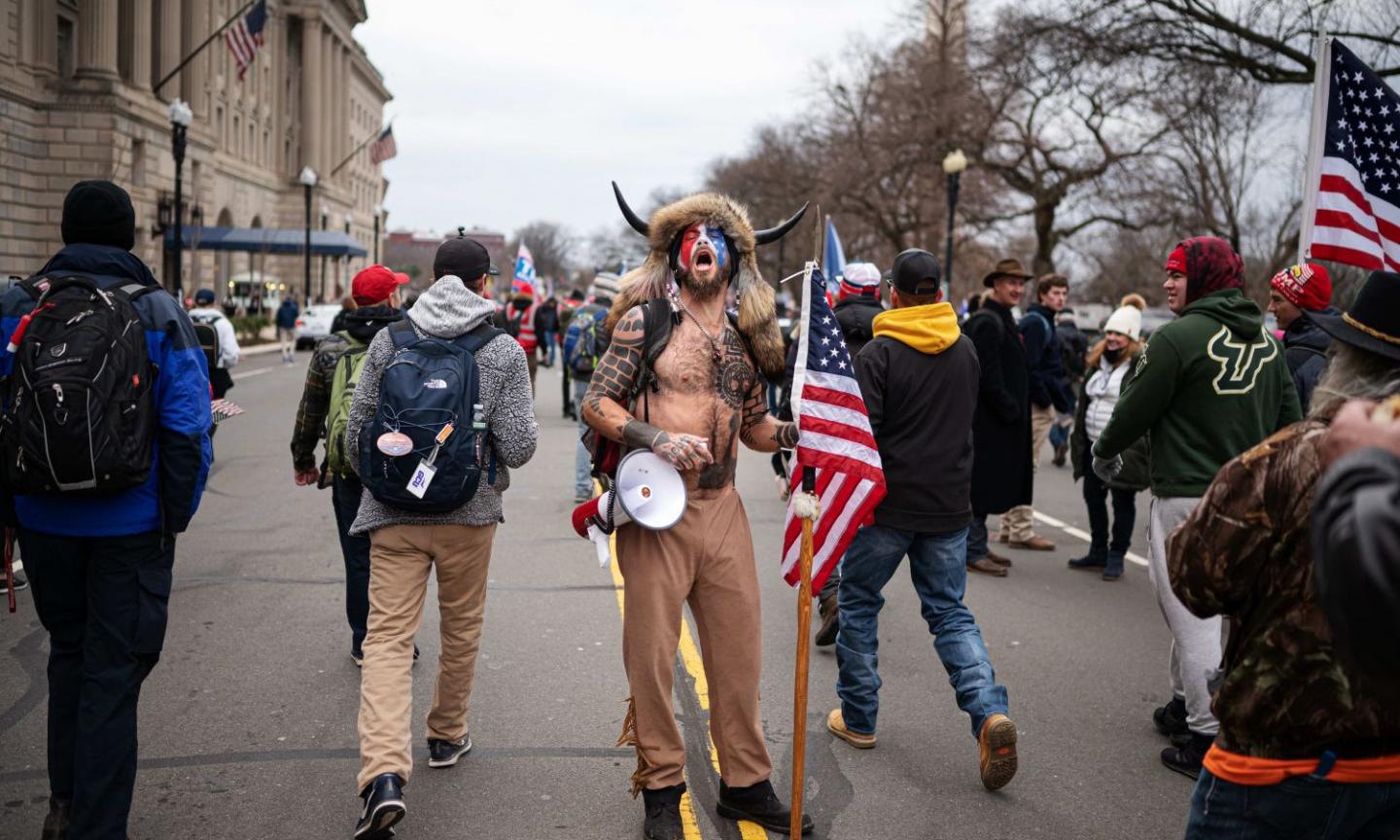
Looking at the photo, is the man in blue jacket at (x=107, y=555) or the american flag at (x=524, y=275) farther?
the american flag at (x=524, y=275)

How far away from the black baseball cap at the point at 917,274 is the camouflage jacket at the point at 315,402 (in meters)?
2.66

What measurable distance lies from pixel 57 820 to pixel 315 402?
8.08 ft

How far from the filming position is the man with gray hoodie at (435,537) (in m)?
4.21

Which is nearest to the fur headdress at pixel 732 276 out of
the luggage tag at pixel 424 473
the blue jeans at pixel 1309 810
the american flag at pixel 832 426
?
the american flag at pixel 832 426

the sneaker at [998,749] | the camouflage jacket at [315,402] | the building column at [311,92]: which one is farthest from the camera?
the building column at [311,92]

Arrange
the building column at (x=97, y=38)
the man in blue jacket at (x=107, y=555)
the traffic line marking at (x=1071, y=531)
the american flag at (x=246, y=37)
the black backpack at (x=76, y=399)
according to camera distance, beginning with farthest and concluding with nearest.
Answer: the building column at (x=97, y=38) < the american flag at (x=246, y=37) < the traffic line marking at (x=1071, y=531) < the man in blue jacket at (x=107, y=555) < the black backpack at (x=76, y=399)

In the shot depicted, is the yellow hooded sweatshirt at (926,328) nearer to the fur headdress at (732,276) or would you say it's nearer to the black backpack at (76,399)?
the fur headdress at (732,276)

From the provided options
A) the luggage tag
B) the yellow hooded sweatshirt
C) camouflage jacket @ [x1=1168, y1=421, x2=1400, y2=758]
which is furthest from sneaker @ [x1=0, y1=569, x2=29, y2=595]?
camouflage jacket @ [x1=1168, y1=421, x2=1400, y2=758]

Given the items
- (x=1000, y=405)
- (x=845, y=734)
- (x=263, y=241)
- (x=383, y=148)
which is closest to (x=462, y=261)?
(x=845, y=734)

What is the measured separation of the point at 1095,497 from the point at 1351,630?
7.34 m

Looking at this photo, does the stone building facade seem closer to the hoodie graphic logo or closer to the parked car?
the parked car

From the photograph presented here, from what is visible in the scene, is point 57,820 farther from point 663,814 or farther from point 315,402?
point 315,402

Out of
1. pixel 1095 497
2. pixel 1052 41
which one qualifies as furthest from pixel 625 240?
pixel 1095 497

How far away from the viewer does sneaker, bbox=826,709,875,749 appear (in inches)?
202
